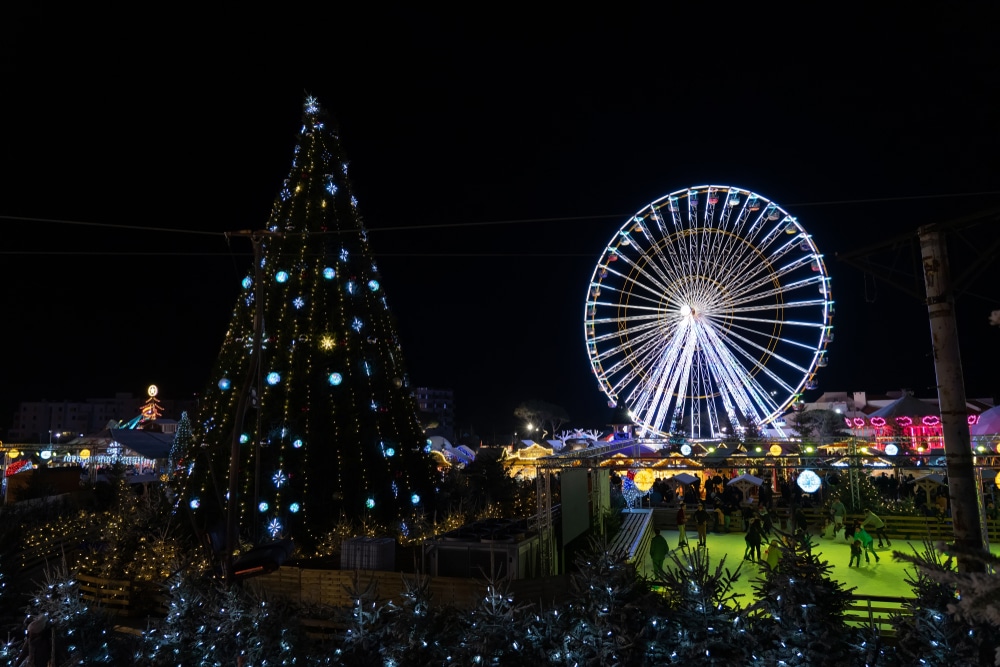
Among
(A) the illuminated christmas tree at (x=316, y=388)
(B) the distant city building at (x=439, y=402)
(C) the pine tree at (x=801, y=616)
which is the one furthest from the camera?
(B) the distant city building at (x=439, y=402)

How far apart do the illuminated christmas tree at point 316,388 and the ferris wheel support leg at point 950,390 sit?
9545 mm

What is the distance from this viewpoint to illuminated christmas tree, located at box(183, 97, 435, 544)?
12859 mm

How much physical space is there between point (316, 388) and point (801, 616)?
33.9 feet

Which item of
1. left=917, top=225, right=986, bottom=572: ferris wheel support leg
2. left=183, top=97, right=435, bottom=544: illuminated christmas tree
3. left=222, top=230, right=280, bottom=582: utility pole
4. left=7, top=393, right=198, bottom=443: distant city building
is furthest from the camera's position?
left=7, top=393, right=198, bottom=443: distant city building

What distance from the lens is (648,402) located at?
29203 millimetres

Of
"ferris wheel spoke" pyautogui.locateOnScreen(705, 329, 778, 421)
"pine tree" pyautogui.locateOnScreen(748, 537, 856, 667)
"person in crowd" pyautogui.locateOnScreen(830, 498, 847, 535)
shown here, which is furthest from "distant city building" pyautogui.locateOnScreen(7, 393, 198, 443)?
"pine tree" pyautogui.locateOnScreen(748, 537, 856, 667)

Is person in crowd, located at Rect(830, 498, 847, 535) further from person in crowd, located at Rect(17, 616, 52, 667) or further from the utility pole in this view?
person in crowd, located at Rect(17, 616, 52, 667)

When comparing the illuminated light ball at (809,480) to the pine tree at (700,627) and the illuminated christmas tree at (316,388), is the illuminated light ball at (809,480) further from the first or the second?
the pine tree at (700,627)

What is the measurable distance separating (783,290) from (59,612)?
2497 centimetres

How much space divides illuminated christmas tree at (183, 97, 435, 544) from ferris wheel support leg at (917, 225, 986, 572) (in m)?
9.54

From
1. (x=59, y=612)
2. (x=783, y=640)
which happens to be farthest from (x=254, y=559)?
(x=783, y=640)

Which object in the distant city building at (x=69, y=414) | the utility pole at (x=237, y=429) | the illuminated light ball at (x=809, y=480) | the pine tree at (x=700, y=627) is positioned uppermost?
the distant city building at (x=69, y=414)

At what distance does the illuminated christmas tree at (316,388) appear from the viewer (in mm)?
12859

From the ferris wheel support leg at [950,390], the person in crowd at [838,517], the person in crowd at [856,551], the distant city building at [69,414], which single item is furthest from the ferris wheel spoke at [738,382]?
the distant city building at [69,414]
